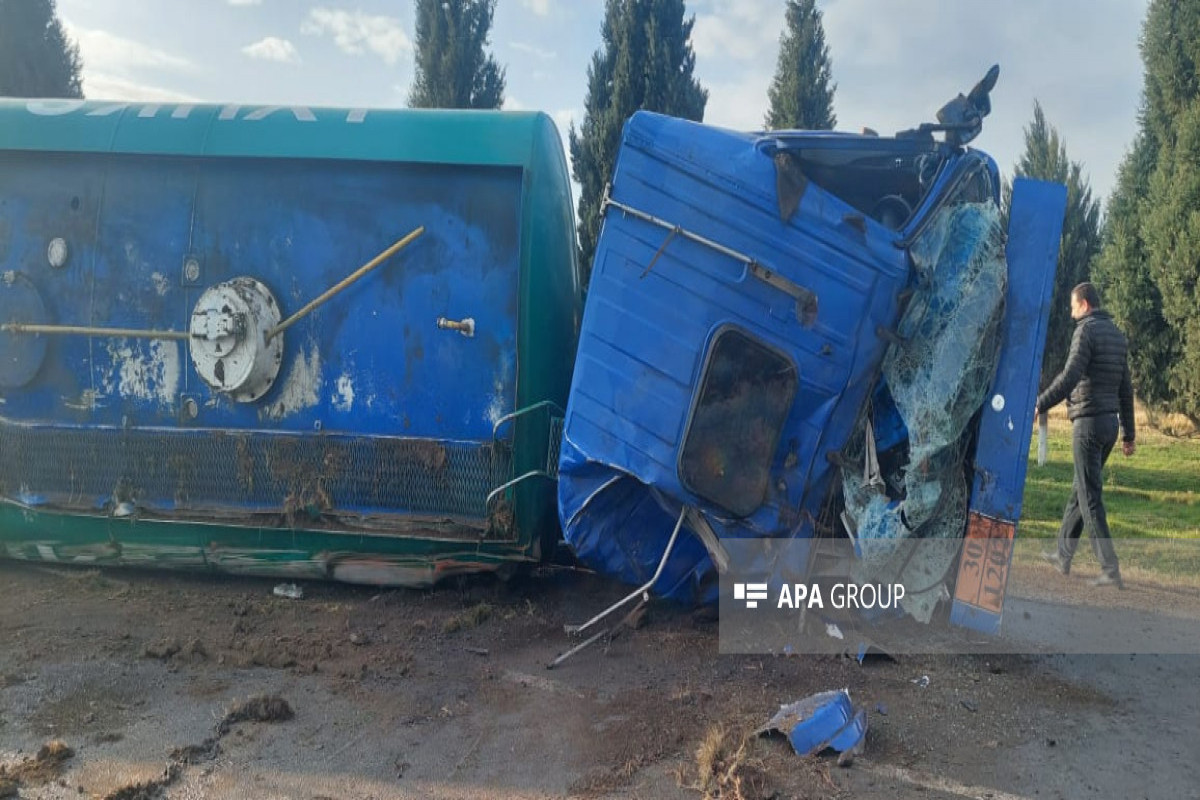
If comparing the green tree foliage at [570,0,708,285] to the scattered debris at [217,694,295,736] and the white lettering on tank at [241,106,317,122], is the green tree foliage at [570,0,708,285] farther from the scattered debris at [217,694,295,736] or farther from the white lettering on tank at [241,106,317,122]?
the scattered debris at [217,694,295,736]

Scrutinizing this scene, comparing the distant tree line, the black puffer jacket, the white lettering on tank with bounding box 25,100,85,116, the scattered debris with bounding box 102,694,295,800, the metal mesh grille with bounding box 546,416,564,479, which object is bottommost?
the scattered debris with bounding box 102,694,295,800

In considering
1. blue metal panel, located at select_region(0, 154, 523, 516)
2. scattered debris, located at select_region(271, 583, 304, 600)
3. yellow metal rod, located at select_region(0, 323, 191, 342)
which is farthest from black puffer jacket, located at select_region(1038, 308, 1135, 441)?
yellow metal rod, located at select_region(0, 323, 191, 342)

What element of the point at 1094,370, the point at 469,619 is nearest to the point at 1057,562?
the point at 1094,370

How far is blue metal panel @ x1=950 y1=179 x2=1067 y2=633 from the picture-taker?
3855mm

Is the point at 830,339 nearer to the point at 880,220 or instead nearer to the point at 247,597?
the point at 880,220

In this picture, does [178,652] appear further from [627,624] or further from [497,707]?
[627,624]

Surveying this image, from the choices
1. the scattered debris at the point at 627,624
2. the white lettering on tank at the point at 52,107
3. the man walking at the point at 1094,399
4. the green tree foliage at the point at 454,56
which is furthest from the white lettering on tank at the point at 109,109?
the green tree foliage at the point at 454,56

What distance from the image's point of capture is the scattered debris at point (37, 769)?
2.82 m

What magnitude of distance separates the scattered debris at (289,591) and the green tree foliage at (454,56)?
10.5 m

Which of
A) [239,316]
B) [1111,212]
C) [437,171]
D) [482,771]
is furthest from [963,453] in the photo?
[1111,212]

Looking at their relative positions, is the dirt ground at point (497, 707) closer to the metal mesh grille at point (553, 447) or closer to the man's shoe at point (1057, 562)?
the metal mesh grille at point (553, 447)

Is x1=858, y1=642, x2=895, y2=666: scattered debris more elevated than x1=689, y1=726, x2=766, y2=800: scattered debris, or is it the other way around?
x1=858, y1=642, x2=895, y2=666: scattered debris

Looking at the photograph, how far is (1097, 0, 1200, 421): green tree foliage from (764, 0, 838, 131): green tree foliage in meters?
4.47
